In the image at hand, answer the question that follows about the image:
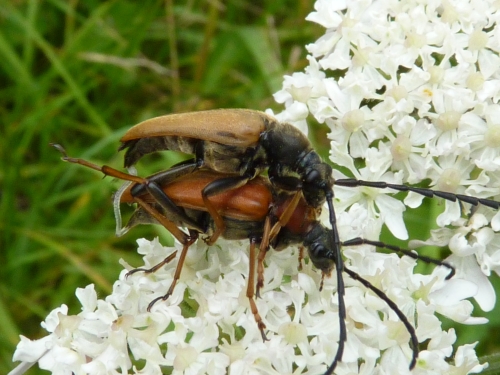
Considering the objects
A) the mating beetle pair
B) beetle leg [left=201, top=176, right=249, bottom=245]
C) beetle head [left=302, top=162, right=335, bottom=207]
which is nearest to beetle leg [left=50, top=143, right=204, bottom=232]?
the mating beetle pair

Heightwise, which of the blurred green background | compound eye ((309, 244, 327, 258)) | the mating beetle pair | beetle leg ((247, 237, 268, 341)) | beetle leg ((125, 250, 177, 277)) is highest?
the mating beetle pair

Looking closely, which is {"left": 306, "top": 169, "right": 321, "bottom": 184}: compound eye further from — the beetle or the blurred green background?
the blurred green background

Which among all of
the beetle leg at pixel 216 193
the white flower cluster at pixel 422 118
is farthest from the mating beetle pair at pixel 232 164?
the white flower cluster at pixel 422 118

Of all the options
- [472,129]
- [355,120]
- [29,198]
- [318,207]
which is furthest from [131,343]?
[29,198]

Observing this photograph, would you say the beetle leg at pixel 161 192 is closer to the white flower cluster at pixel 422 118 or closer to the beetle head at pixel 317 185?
the beetle head at pixel 317 185

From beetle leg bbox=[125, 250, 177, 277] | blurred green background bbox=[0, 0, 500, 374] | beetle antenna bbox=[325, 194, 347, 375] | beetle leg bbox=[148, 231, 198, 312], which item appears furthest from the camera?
blurred green background bbox=[0, 0, 500, 374]

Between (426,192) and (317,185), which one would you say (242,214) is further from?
(426,192)
